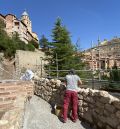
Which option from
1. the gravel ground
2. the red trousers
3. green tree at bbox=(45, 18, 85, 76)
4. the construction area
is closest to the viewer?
the construction area

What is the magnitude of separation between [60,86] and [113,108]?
122 inches

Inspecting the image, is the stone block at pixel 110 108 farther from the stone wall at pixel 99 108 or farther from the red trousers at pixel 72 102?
the red trousers at pixel 72 102

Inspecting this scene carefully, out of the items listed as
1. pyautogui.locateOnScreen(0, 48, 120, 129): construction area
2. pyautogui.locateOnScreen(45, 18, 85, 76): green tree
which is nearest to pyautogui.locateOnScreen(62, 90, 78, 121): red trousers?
pyautogui.locateOnScreen(0, 48, 120, 129): construction area

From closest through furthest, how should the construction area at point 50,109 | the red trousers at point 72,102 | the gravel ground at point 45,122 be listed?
the construction area at point 50,109 → the gravel ground at point 45,122 → the red trousers at point 72,102

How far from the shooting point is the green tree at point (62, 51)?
21.6 m

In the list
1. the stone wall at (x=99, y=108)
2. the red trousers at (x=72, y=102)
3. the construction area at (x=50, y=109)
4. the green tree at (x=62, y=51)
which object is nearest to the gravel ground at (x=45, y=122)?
the construction area at (x=50, y=109)

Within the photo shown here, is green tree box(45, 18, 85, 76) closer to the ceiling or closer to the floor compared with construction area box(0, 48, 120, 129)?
closer to the ceiling

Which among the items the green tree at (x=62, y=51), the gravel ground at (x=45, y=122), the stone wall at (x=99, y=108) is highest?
the green tree at (x=62, y=51)

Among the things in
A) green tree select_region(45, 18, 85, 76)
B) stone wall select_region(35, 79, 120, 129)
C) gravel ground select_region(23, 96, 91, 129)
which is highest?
green tree select_region(45, 18, 85, 76)

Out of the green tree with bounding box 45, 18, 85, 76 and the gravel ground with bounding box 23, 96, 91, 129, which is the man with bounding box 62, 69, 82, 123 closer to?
the gravel ground with bounding box 23, 96, 91, 129

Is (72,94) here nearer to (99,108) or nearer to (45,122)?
(45,122)

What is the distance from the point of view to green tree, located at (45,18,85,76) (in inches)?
849

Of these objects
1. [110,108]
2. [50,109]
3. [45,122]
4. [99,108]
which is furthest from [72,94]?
[50,109]

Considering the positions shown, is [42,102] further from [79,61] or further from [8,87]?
[79,61]
